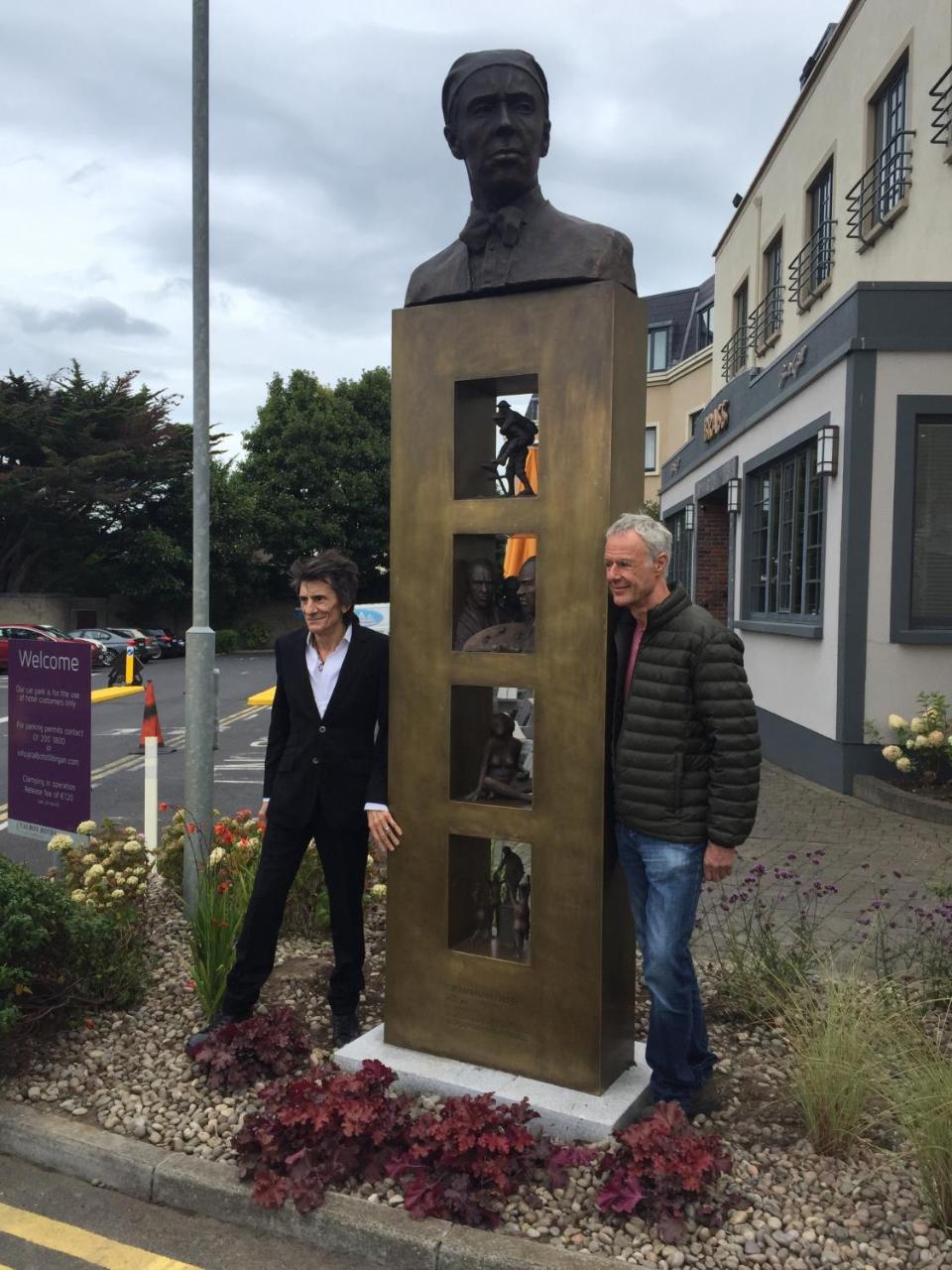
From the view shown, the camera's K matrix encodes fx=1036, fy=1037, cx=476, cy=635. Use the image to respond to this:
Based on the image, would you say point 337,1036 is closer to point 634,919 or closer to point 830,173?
point 634,919

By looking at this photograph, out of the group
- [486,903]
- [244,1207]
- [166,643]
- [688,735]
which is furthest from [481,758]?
[166,643]

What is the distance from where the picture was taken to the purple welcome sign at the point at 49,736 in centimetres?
564

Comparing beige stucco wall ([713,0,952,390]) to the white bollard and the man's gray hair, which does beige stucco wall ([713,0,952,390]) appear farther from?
the man's gray hair

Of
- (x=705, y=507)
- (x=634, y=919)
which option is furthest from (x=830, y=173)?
(x=634, y=919)

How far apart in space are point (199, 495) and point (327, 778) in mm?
1957

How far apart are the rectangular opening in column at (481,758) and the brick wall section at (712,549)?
554 inches

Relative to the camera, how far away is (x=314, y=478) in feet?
138

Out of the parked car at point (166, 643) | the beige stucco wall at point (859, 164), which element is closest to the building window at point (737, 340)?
the beige stucco wall at point (859, 164)

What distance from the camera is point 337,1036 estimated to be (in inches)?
164

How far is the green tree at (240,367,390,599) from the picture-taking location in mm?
41781

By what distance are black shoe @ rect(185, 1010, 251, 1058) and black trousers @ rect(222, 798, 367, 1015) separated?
2cm

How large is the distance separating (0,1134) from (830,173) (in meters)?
15.4

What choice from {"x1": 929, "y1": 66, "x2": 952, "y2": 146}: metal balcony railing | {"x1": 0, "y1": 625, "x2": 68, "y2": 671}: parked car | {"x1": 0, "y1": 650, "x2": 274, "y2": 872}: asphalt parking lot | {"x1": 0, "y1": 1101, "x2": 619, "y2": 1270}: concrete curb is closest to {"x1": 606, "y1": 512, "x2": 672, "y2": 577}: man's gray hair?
{"x1": 0, "y1": 1101, "x2": 619, "y2": 1270}: concrete curb

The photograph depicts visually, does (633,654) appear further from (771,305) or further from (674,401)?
(674,401)
